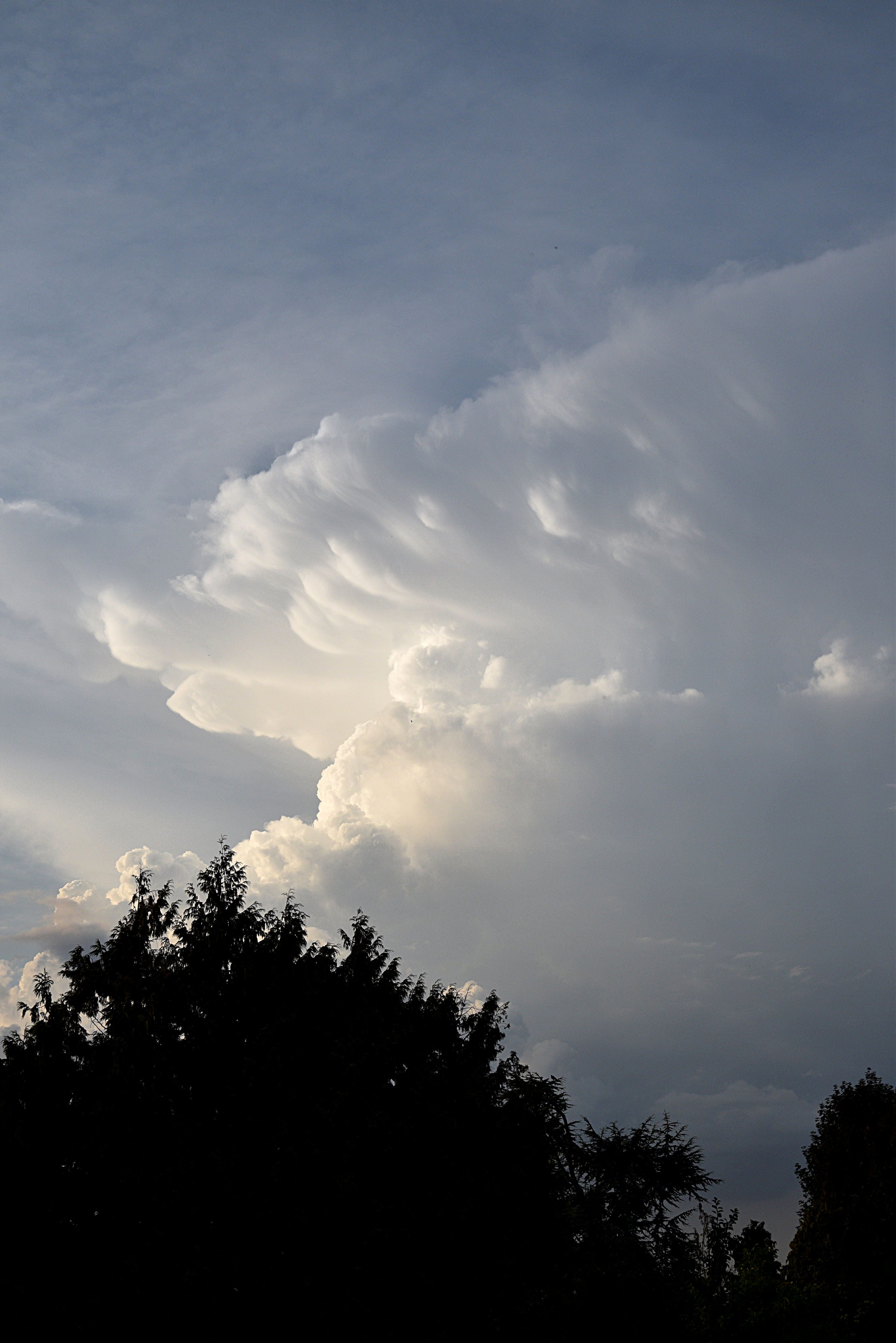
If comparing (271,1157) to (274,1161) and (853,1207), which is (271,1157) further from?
(853,1207)

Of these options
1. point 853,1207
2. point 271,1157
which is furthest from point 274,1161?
point 853,1207

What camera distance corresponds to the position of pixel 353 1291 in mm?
27156

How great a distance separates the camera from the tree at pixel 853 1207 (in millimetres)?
50469

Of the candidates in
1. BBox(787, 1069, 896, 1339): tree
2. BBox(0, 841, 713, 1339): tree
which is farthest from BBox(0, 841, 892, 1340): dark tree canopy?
BBox(787, 1069, 896, 1339): tree

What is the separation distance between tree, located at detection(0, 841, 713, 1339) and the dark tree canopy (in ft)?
0.21

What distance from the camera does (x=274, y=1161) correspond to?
2739 cm

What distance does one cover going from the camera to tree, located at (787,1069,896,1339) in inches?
1987

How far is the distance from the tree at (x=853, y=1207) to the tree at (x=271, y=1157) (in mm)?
21919

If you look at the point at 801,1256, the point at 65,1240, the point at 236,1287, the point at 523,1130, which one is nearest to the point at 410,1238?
the point at 236,1287

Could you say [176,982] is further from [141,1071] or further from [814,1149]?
[814,1149]

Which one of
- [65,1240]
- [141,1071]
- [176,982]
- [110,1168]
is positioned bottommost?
[65,1240]

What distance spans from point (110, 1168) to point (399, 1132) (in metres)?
8.71

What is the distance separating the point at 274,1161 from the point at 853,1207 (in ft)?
149

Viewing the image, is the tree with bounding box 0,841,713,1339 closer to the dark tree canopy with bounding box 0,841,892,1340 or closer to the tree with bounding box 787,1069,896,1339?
the dark tree canopy with bounding box 0,841,892,1340
